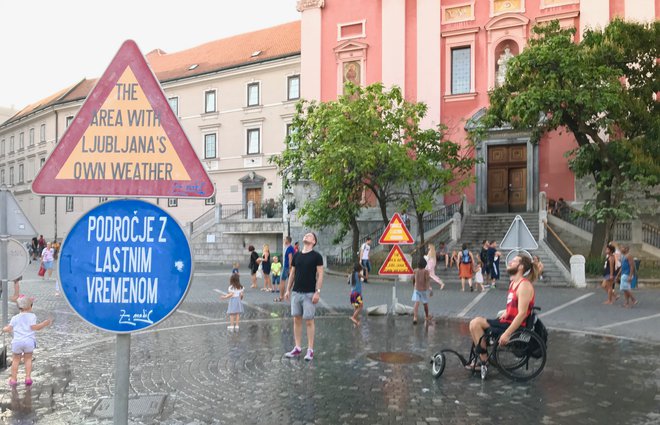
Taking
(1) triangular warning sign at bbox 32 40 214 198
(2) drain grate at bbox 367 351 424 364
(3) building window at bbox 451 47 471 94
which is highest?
(3) building window at bbox 451 47 471 94

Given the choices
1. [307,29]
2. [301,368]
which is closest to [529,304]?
[301,368]

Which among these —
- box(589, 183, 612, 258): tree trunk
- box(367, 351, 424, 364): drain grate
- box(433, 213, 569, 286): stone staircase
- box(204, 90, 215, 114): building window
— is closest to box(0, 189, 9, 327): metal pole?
box(367, 351, 424, 364): drain grate

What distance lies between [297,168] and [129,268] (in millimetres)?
22000

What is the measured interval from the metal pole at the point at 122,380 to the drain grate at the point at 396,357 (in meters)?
6.44

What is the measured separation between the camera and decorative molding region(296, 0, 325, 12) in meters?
31.5

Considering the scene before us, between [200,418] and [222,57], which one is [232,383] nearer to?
[200,418]

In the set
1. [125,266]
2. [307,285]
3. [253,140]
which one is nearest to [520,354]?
[307,285]

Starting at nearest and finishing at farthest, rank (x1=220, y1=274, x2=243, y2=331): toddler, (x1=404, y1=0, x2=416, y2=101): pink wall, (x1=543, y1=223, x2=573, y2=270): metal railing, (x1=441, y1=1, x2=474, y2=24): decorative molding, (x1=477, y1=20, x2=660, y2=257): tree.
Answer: (x1=220, y1=274, x2=243, y2=331): toddler
(x1=477, y1=20, x2=660, y2=257): tree
(x1=543, y1=223, x2=573, y2=270): metal railing
(x1=441, y1=1, x2=474, y2=24): decorative molding
(x1=404, y1=0, x2=416, y2=101): pink wall

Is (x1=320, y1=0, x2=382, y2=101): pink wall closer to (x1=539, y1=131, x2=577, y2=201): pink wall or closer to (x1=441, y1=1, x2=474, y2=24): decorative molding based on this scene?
(x1=441, y1=1, x2=474, y2=24): decorative molding

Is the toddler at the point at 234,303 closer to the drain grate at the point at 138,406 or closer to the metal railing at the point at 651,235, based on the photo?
the drain grate at the point at 138,406

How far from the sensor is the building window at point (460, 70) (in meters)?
28.8

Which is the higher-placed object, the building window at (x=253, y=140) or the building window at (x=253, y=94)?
the building window at (x=253, y=94)

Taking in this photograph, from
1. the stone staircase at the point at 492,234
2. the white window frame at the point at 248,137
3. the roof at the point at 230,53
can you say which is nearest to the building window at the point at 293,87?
the roof at the point at 230,53

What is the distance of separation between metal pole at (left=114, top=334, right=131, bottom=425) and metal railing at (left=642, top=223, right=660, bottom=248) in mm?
23624
